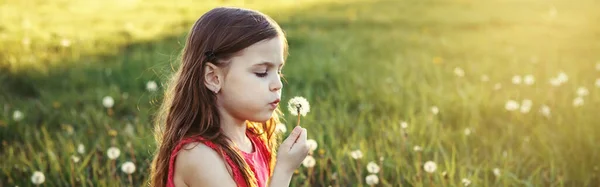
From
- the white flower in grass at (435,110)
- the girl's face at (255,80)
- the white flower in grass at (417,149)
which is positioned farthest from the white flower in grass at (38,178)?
the white flower in grass at (435,110)

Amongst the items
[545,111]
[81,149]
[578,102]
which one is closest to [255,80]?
[81,149]

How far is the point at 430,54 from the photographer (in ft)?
19.7

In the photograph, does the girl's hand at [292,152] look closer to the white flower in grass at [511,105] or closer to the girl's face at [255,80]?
the girl's face at [255,80]

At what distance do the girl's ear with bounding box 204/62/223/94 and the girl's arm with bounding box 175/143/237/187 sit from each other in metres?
0.16

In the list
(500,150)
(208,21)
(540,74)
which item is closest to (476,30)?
(540,74)

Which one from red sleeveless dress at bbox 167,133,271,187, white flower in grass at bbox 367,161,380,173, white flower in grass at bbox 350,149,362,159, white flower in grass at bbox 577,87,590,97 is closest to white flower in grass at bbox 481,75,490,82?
white flower in grass at bbox 577,87,590,97

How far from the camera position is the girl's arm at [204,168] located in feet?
6.38

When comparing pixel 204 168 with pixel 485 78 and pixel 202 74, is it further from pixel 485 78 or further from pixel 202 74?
pixel 485 78

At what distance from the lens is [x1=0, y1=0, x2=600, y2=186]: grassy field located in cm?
315

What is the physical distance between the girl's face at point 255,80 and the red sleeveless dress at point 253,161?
137mm

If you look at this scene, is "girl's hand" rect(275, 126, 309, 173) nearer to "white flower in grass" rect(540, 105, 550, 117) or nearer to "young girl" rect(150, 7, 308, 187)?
"young girl" rect(150, 7, 308, 187)

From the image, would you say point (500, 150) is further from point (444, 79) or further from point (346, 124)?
point (444, 79)

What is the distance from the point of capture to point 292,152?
6.59 ft

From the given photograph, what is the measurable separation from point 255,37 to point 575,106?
2669 millimetres
